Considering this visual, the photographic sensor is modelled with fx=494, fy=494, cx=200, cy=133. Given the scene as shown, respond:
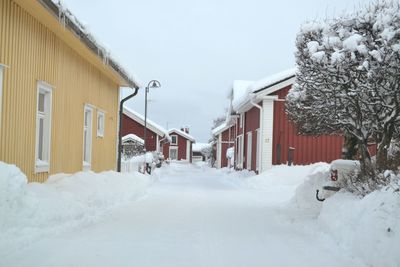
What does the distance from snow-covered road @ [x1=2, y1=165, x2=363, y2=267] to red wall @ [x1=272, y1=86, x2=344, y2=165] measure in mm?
12909

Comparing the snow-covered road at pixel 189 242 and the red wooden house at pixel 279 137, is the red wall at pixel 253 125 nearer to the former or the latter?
the red wooden house at pixel 279 137

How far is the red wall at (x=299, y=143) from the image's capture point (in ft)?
77.8

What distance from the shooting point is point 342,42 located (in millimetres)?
9305

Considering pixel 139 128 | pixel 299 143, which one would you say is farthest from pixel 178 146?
pixel 299 143

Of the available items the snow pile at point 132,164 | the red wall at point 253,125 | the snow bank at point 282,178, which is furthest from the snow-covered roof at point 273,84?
the snow pile at point 132,164

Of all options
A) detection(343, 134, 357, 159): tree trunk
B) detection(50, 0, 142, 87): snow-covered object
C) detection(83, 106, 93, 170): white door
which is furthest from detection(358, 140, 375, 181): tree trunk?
detection(83, 106, 93, 170): white door

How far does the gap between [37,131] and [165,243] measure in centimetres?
418

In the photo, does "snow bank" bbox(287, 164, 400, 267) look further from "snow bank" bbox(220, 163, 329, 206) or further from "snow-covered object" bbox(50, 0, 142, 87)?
"snow bank" bbox(220, 163, 329, 206)

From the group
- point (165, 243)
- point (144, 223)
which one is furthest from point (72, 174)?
point (165, 243)

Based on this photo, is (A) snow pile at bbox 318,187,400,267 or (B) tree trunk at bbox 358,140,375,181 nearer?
(A) snow pile at bbox 318,187,400,267

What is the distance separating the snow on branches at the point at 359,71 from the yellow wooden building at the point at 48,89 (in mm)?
4805

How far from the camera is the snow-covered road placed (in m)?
6.02

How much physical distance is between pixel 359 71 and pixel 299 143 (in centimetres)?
1527

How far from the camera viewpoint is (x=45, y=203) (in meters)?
7.61
